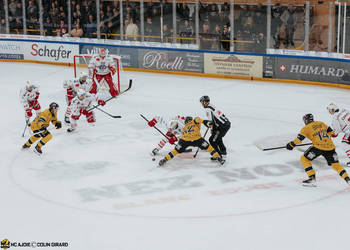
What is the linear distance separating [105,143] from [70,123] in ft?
3.88

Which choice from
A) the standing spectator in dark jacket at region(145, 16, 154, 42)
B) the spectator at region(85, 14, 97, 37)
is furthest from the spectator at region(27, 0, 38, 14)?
the standing spectator in dark jacket at region(145, 16, 154, 42)

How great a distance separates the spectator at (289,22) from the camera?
659 inches

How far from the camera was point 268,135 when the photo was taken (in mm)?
11992

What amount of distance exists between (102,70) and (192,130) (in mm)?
5935

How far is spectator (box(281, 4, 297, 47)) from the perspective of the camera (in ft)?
54.9

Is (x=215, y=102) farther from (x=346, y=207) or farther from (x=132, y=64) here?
(x=346, y=207)

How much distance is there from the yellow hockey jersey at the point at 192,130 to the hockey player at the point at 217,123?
0.45 m

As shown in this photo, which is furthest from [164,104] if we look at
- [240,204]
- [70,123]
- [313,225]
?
[313,225]

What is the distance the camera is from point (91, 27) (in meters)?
19.9

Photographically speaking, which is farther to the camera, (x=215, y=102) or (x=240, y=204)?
(x=215, y=102)

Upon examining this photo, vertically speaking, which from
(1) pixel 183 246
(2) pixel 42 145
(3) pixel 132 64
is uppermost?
(3) pixel 132 64

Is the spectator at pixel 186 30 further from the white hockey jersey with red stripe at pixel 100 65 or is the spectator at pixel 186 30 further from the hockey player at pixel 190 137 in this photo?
the hockey player at pixel 190 137

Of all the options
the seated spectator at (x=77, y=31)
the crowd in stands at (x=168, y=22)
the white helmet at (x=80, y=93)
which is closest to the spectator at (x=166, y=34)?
the crowd in stands at (x=168, y=22)

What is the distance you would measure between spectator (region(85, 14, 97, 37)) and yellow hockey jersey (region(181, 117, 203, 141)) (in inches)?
426
